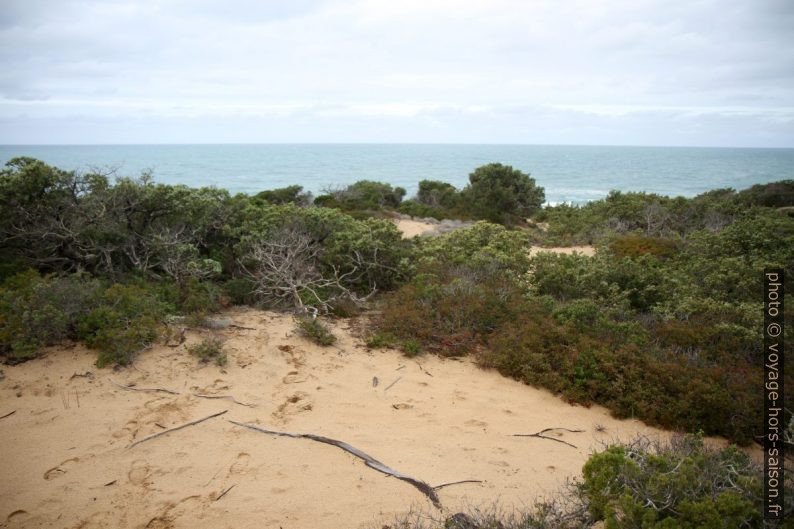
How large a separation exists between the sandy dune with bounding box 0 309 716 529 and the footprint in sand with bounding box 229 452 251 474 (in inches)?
0.7

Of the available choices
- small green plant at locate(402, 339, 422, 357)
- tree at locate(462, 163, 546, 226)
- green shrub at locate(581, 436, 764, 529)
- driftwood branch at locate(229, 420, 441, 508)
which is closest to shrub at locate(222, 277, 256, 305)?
small green plant at locate(402, 339, 422, 357)

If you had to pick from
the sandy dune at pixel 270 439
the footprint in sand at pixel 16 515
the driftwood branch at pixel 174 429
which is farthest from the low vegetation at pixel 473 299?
the footprint in sand at pixel 16 515

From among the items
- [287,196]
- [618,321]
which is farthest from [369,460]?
[287,196]

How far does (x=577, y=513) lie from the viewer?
333cm

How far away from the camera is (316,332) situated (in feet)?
21.8

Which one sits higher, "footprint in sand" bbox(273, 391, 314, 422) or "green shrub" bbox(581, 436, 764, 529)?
"green shrub" bbox(581, 436, 764, 529)

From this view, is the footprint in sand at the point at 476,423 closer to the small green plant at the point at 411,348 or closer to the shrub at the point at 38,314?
the small green plant at the point at 411,348

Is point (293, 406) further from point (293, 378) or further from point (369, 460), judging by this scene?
point (369, 460)

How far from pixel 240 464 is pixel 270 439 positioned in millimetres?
414

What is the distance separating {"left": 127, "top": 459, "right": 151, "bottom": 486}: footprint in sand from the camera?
3.95 m

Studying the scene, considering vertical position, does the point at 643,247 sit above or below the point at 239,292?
above

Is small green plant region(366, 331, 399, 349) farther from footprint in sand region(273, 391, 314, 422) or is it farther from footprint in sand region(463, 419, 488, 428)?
footprint in sand region(463, 419, 488, 428)

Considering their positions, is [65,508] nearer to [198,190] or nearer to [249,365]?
[249,365]

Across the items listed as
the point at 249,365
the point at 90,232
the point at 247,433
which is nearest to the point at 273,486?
the point at 247,433
